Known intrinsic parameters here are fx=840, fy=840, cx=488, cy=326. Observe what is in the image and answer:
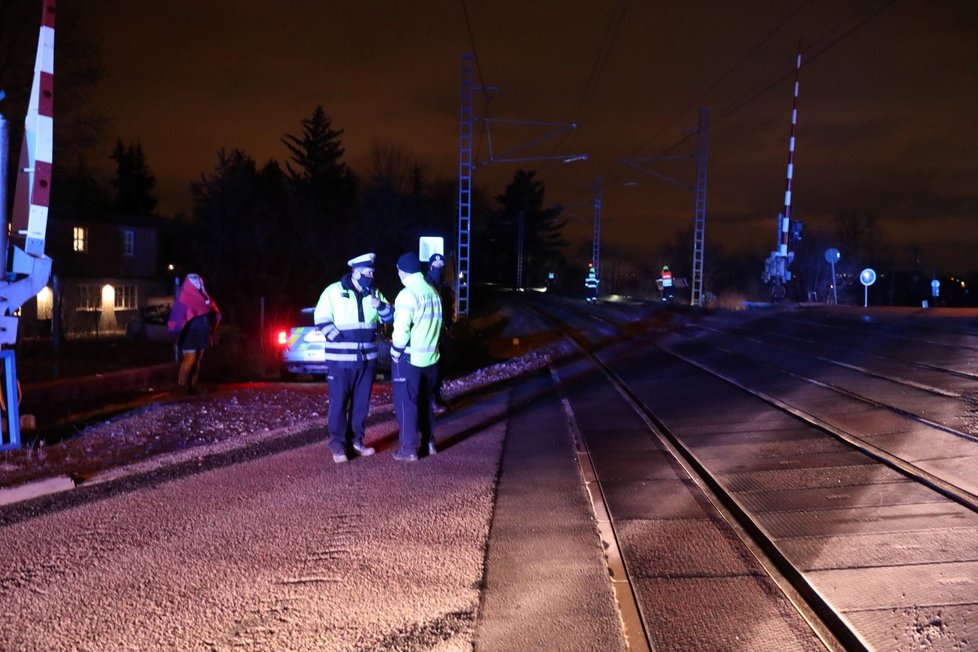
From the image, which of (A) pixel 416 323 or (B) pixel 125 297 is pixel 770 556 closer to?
(A) pixel 416 323

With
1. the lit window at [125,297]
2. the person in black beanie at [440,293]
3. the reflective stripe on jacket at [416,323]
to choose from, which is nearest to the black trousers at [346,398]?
the reflective stripe on jacket at [416,323]

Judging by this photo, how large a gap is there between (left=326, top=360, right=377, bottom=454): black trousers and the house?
26.1m

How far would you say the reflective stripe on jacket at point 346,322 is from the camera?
7738 millimetres

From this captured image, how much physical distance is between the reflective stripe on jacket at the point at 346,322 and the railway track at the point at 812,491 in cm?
244

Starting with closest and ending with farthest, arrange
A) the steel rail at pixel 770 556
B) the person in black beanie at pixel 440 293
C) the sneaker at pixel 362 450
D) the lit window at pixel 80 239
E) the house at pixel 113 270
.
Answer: the steel rail at pixel 770 556 → the sneaker at pixel 362 450 → the person in black beanie at pixel 440 293 → the house at pixel 113 270 → the lit window at pixel 80 239

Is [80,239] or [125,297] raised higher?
[80,239]

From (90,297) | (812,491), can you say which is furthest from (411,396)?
(90,297)

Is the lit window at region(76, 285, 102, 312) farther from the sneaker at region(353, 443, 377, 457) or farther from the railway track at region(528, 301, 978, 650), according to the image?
the sneaker at region(353, 443, 377, 457)

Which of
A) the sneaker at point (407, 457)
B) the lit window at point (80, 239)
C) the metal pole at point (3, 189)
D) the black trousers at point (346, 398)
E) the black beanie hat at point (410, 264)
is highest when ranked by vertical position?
the lit window at point (80, 239)

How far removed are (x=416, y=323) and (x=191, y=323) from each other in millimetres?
5108

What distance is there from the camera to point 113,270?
39.9 m

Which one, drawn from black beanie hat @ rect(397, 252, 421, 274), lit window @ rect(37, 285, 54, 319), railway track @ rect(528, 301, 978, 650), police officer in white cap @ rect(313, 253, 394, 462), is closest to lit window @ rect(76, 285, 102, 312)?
A: lit window @ rect(37, 285, 54, 319)

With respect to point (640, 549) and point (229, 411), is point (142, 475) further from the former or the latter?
point (640, 549)

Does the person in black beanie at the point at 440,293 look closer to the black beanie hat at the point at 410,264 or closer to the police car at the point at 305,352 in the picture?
the black beanie hat at the point at 410,264
